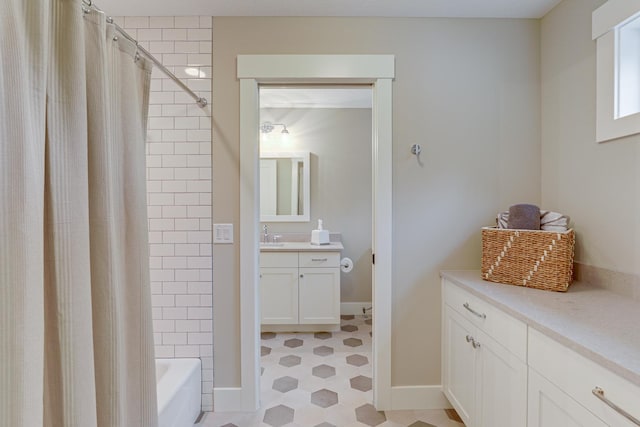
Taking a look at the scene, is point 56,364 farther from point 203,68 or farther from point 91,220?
point 203,68

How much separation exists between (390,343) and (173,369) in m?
1.26

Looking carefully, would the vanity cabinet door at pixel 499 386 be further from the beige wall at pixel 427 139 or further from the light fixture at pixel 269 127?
the light fixture at pixel 269 127

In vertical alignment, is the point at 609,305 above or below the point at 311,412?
above

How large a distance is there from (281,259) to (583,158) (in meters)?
2.36

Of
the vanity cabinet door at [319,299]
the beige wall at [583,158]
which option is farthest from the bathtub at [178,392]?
the beige wall at [583,158]

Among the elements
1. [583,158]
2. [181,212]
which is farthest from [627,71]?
[181,212]

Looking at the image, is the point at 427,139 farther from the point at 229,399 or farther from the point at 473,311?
the point at 229,399

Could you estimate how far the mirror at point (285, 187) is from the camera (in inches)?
141

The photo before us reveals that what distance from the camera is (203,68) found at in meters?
1.89

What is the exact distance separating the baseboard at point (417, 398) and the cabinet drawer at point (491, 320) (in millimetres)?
576

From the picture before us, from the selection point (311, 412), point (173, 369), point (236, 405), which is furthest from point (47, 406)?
point (311, 412)

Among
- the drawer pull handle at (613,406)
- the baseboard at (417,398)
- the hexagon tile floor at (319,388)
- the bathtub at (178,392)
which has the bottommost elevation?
the hexagon tile floor at (319,388)

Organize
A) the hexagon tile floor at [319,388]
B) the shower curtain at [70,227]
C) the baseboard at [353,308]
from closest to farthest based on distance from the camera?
the shower curtain at [70,227], the hexagon tile floor at [319,388], the baseboard at [353,308]

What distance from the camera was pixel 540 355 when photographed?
1.08 metres
